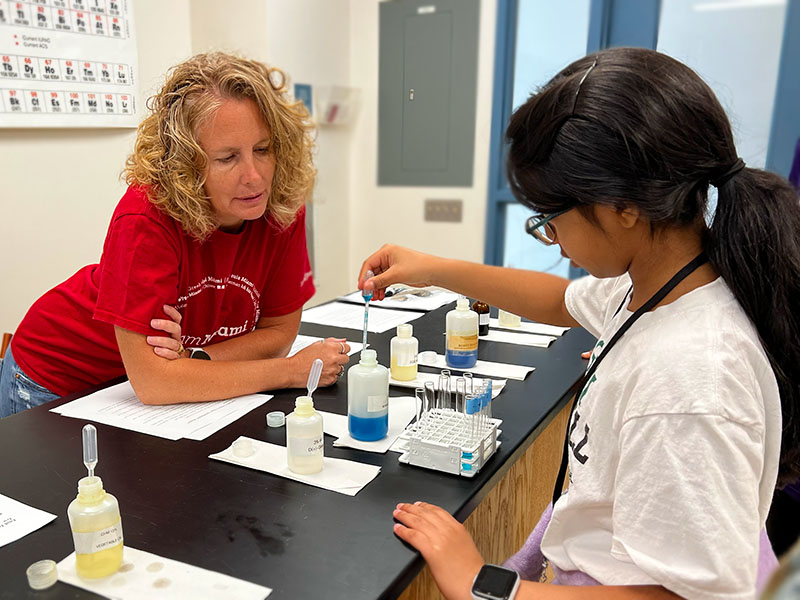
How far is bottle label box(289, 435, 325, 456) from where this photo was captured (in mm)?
969

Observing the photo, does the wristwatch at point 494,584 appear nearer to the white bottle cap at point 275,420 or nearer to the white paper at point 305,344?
the white bottle cap at point 275,420

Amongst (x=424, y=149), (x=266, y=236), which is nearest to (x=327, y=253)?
(x=424, y=149)

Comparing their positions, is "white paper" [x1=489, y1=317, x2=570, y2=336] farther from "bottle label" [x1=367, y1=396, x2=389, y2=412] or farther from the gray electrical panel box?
the gray electrical panel box

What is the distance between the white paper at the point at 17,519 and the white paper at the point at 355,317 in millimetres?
1049

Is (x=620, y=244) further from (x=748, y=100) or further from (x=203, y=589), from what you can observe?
(x=748, y=100)

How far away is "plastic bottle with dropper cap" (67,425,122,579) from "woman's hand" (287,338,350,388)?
603 millimetres

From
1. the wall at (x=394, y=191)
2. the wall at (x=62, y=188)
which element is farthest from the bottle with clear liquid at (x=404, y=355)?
the wall at (x=394, y=191)

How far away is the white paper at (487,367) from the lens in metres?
1.48

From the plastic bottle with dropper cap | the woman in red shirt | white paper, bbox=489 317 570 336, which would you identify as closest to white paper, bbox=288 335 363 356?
the woman in red shirt

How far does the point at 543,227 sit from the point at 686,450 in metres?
0.36

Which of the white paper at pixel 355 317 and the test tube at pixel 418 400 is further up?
the test tube at pixel 418 400

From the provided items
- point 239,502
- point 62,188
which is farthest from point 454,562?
point 62,188

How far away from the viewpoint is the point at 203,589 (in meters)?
0.73

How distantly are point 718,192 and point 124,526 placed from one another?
0.89 m
